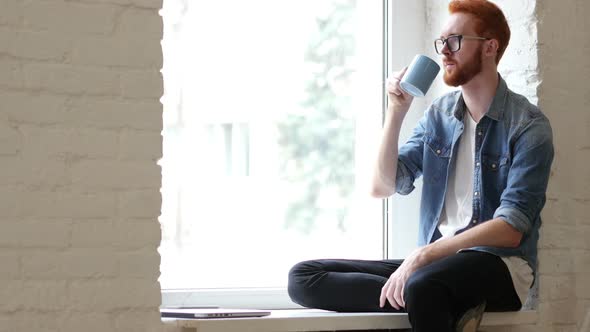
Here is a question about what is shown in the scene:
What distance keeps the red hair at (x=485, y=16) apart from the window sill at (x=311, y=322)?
0.80 meters

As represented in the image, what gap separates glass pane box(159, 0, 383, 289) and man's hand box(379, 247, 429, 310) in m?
0.42

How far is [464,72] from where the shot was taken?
8.69 ft

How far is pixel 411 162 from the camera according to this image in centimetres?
283

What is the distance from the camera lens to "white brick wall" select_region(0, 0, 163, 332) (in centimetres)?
215

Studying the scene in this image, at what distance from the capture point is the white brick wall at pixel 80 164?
2.15m

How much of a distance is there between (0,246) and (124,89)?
0.47 metres

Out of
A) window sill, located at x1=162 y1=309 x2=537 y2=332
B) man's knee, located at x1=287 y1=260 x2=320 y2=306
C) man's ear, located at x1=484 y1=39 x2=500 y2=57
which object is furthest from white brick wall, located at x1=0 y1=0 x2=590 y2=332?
man's ear, located at x1=484 y1=39 x2=500 y2=57

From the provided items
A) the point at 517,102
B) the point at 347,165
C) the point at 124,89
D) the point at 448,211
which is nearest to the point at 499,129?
the point at 517,102

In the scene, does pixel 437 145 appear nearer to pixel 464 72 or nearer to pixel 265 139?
pixel 464 72

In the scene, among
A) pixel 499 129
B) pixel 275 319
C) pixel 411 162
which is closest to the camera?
pixel 275 319

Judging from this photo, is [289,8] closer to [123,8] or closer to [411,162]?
[411,162]

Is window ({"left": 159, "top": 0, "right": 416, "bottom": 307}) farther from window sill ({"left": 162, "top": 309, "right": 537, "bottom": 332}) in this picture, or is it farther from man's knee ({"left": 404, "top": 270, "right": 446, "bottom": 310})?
man's knee ({"left": 404, "top": 270, "right": 446, "bottom": 310})

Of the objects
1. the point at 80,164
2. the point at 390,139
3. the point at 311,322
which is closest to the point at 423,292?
the point at 311,322

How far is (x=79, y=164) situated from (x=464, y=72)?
1118 millimetres
